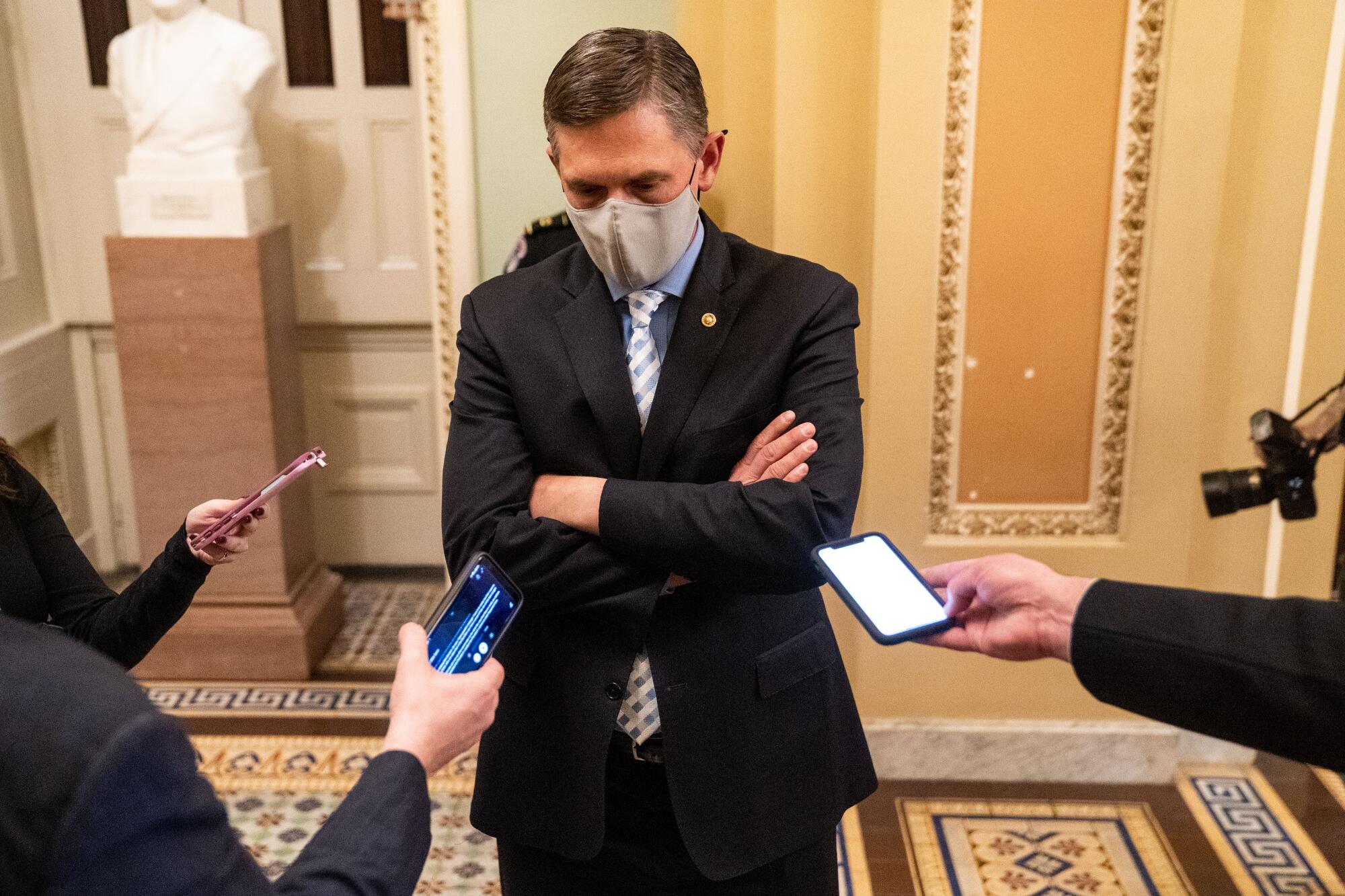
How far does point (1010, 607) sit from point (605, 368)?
2.12 ft

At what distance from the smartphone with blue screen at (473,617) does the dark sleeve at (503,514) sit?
0.20m

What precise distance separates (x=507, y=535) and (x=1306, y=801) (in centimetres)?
265

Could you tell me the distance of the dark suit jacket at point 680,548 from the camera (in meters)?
1.59

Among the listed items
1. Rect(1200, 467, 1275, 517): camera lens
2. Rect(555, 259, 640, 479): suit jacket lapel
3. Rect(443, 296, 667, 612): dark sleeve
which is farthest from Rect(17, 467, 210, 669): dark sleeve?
Rect(1200, 467, 1275, 517): camera lens

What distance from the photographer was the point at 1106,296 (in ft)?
10.1

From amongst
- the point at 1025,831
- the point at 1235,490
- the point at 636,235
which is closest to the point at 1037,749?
the point at 1025,831

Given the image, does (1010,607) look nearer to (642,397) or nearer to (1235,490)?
(642,397)

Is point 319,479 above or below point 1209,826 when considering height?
above

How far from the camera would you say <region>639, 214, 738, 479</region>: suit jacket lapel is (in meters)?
1.64

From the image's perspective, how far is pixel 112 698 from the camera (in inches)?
33.4

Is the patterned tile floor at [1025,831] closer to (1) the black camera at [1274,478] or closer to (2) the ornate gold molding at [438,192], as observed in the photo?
(1) the black camera at [1274,478]

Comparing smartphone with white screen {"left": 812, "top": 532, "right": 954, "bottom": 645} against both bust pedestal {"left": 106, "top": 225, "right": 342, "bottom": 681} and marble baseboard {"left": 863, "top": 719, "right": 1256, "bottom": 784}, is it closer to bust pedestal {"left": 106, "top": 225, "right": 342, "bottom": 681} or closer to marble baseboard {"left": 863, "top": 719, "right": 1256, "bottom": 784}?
marble baseboard {"left": 863, "top": 719, "right": 1256, "bottom": 784}

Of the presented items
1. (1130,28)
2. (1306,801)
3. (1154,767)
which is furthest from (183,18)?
(1306,801)

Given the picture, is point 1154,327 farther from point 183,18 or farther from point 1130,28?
point 183,18
